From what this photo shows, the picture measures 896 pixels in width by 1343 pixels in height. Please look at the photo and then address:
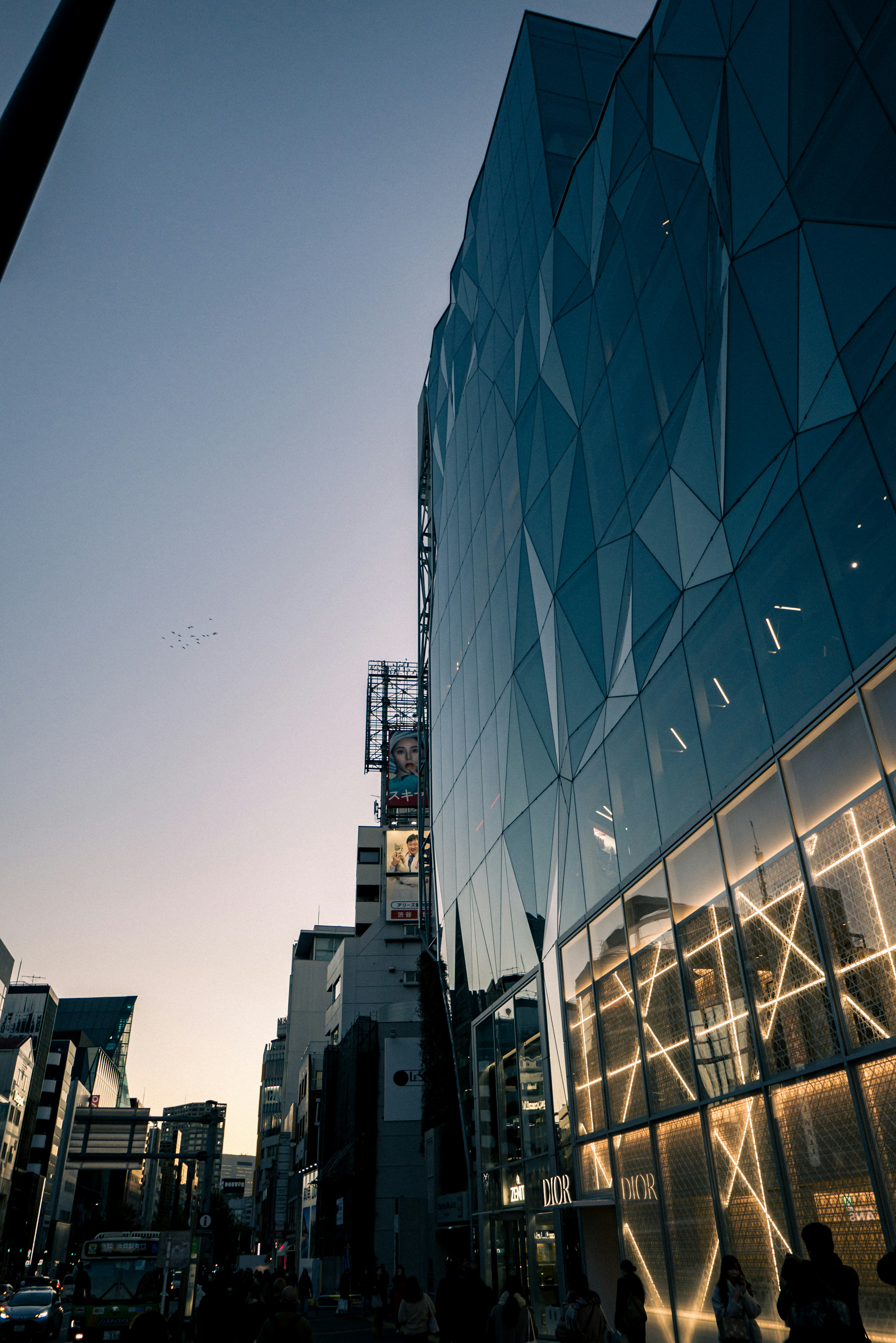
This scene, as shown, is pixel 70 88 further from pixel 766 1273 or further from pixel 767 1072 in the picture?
pixel 766 1273

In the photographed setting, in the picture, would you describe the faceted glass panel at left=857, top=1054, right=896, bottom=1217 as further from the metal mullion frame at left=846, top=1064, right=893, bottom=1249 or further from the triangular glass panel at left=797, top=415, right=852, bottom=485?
the triangular glass panel at left=797, top=415, right=852, bottom=485

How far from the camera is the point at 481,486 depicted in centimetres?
3222

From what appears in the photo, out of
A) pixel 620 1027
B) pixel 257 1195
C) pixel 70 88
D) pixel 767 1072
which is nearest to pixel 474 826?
A: pixel 620 1027

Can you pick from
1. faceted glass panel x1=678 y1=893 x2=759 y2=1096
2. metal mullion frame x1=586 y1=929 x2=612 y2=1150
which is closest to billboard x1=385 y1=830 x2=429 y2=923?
metal mullion frame x1=586 y1=929 x2=612 y2=1150

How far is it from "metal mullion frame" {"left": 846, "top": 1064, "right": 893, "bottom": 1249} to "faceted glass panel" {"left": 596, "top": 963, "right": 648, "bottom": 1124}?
240 inches

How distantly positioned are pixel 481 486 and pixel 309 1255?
66.2 meters

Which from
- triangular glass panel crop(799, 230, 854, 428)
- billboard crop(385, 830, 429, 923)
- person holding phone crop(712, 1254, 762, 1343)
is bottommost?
person holding phone crop(712, 1254, 762, 1343)

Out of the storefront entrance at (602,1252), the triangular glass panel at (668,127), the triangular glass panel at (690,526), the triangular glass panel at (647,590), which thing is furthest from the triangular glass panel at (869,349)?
the storefront entrance at (602,1252)

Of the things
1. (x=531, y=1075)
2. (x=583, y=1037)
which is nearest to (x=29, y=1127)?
(x=531, y=1075)

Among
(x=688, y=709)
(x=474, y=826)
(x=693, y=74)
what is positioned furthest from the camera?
(x=474, y=826)

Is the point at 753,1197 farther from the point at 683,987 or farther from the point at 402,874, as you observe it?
the point at 402,874

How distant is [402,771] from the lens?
87688 mm

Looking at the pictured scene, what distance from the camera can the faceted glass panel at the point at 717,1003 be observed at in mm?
12523

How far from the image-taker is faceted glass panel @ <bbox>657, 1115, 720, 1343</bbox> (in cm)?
1281
